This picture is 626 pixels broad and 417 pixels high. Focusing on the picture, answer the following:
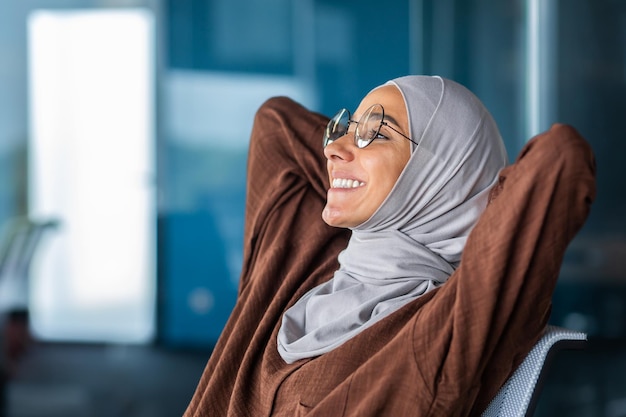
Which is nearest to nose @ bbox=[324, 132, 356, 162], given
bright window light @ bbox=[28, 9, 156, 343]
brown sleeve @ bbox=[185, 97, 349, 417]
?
brown sleeve @ bbox=[185, 97, 349, 417]

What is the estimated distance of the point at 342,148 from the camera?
4.78ft

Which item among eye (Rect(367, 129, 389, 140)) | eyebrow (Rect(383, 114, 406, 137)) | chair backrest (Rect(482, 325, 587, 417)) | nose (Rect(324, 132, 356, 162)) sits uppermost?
eyebrow (Rect(383, 114, 406, 137))

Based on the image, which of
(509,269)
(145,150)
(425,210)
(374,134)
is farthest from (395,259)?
(145,150)

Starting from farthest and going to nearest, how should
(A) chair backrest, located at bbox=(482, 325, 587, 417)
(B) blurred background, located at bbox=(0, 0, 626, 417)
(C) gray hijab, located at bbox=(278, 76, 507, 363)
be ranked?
(B) blurred background, located at bbox=(0, 0, 626, 417) → (C) gray hijab, located at bbox=(278, 76, 507, 363) → (A) chair backrest, located at bbox=(482, 325, 587, 417)

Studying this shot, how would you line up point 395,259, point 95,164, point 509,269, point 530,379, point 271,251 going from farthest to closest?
1. point 95,164
2. point 271,251
3. point 395,259
4. point 530,379
5. point 509,269

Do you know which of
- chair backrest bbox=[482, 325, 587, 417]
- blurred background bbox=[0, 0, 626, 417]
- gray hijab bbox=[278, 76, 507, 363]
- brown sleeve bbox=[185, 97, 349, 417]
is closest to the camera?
chair backrest bbox=[482, 325, 587, 417]

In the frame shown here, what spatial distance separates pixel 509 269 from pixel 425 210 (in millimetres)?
339

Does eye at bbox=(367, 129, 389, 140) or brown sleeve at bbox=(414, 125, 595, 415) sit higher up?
eye at bbox=(367, 129, 389, 140)

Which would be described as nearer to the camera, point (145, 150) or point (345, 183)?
point (345, 183)

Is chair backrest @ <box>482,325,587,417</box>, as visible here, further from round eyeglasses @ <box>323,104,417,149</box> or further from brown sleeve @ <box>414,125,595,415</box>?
round eyeglasses @ <box>323,104,417,149</box>

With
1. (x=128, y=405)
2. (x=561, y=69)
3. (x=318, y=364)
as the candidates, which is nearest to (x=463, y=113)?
(x=318, y=364)

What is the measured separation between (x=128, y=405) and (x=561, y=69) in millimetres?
2349

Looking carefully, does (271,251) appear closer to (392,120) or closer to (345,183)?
(345,183)

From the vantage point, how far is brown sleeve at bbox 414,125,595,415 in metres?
1.06
